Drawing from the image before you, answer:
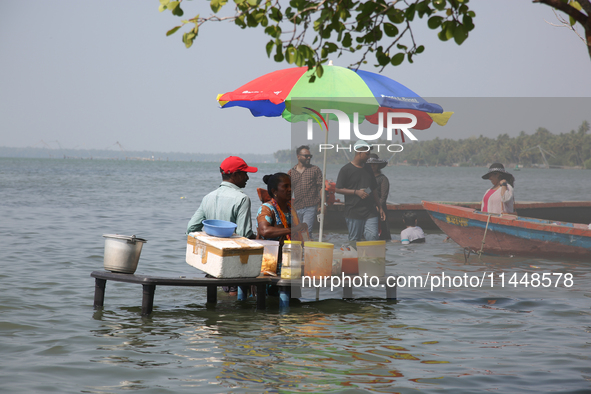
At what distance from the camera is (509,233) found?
345 inches

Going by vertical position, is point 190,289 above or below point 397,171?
below

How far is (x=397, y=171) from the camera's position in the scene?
25.0ft

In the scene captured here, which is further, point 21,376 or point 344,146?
point 344,146

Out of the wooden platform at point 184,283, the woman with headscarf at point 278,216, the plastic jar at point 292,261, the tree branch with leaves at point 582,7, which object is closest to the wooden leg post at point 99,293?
the wooden platform at point 184,283

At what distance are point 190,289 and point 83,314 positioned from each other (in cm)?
178

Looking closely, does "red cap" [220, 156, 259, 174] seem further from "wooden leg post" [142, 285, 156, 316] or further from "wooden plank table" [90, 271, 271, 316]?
A: "wooden leg post" [142, 285, 156, 316]

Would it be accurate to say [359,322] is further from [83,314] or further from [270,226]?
[83,314]

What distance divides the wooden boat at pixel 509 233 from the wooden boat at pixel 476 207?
0.31m

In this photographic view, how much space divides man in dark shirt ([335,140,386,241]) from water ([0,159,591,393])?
23 centimetres

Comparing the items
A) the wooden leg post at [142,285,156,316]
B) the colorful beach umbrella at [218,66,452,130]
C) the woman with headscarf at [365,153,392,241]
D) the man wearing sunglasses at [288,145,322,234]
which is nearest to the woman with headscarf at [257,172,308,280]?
the colorful beach umbrella at [218,66,452,130]

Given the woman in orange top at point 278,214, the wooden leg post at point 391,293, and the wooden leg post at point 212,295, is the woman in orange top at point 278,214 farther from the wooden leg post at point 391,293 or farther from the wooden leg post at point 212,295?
the wooden leg post at point 391,293

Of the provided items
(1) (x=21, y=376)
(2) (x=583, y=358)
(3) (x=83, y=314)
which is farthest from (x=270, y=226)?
(2) (x=583, y=358)

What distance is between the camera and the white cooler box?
5703mm

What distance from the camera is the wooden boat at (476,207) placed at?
7.06m
